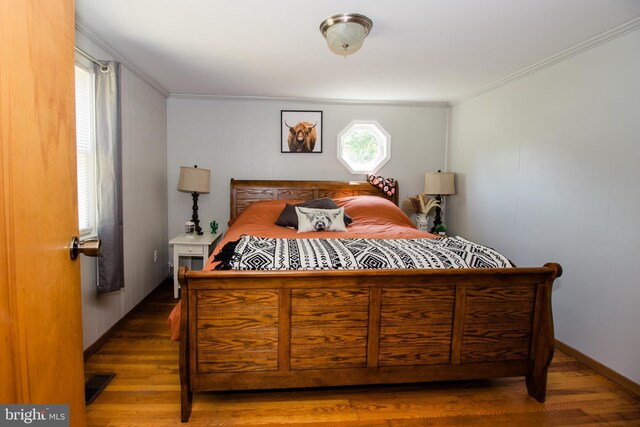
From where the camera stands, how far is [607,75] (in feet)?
7.29

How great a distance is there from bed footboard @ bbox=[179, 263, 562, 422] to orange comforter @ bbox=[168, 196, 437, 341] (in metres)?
0.96

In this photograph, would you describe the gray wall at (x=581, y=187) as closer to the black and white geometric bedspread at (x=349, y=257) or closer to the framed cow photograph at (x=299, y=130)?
the black and white geometric bedspread at (x=349, y=257)

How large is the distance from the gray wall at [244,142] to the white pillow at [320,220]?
1.01 meters

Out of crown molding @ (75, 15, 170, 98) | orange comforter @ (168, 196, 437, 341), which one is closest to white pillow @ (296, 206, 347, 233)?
orange comforter @ (168, 196, 437, 341)

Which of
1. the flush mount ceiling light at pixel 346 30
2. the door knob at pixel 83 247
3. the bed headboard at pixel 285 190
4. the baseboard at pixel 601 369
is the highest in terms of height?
the flush mount ceiling light at pixel 346 30

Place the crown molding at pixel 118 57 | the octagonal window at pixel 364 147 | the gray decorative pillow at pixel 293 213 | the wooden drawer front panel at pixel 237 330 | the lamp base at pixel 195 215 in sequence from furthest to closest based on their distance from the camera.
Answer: the octagonal window at pixel 364 147 < the lamp base at pixel 195 215 < the gray decorative pillow at pixel 293 213 < the crown molding at pixel 118 57 < the wooden drawer front panel at pixel 237 330

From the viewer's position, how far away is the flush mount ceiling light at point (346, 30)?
6.63ft

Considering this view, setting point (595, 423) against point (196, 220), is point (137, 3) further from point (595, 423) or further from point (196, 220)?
point (595, 423)

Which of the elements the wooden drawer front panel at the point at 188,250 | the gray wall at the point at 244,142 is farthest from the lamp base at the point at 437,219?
the wooden drawer front panel at the point at 188,250

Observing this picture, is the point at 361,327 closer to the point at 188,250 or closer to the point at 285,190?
the point at 188,250

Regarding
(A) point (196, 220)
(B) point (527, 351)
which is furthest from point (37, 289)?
(A) point (196, 220)

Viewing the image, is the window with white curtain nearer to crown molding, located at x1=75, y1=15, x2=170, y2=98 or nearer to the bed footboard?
crown molding, located at x1=75, y1=15, x2=170, y2=98

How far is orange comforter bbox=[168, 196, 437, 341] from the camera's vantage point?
9.40ft

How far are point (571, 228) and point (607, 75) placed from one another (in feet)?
3.39
